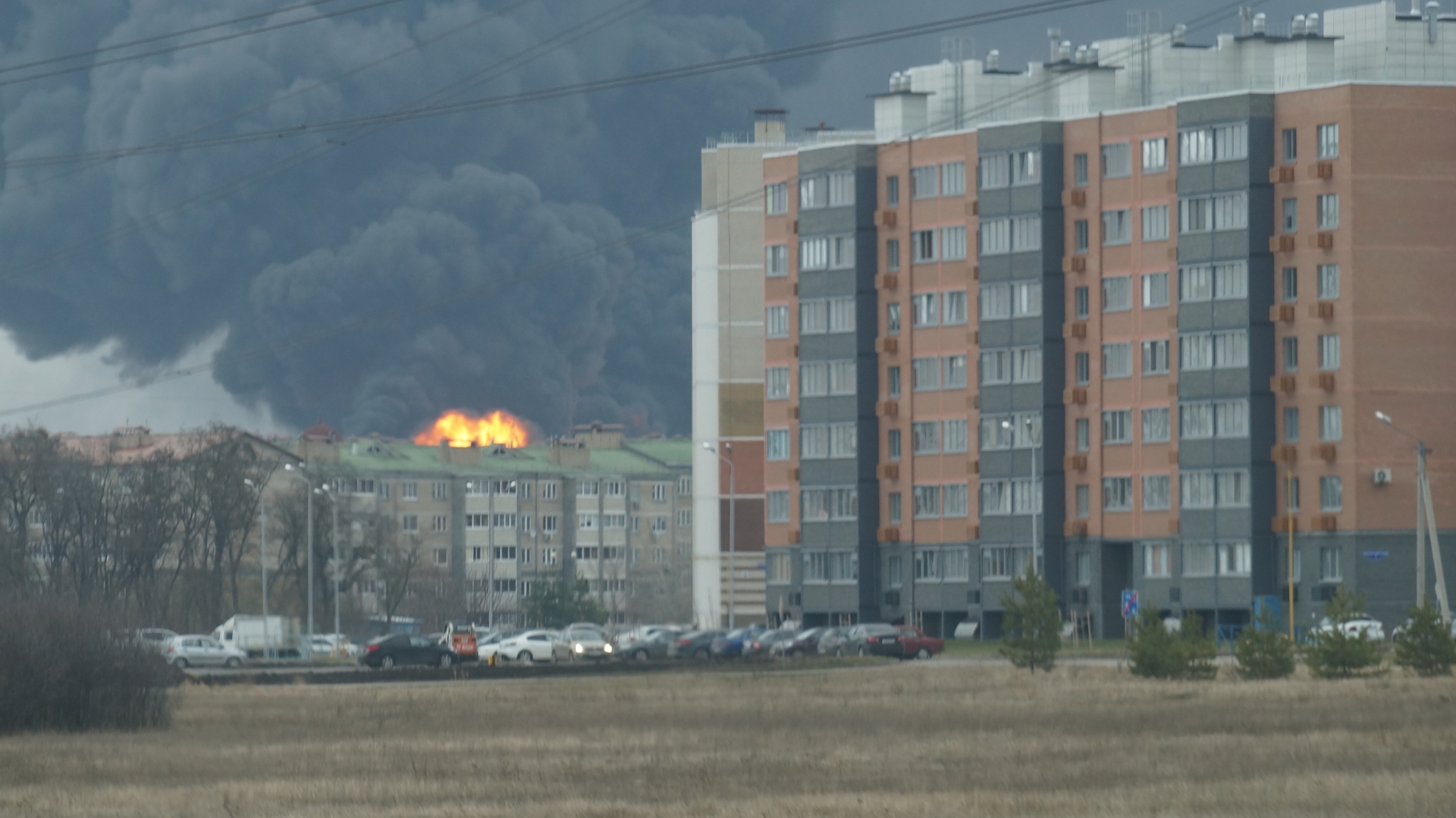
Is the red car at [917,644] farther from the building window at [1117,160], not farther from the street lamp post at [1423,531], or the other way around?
the building window at [1117,160]

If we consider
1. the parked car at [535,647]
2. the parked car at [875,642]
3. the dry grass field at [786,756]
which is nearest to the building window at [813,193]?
the parked car at [535,647]

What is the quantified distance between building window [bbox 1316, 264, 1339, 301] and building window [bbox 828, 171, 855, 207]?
95.6 feet

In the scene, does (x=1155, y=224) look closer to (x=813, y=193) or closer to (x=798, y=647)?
(x=813, y=193)

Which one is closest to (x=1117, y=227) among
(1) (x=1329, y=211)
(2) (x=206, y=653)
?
(1) (x=1329, y=211)

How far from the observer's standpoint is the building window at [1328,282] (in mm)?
110625

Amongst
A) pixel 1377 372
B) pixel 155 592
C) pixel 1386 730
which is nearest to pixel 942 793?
pixel 1386 730

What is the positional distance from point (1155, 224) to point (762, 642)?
31.3 m

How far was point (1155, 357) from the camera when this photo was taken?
4638 inches

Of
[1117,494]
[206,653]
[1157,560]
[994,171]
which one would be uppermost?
[994,171]

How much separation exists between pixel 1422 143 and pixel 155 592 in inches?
2960

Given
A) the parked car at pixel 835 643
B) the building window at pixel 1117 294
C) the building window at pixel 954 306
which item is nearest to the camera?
the parked car at pixel 835 643

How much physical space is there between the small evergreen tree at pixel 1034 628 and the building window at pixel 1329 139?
52.7m

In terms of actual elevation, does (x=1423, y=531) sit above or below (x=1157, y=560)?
above

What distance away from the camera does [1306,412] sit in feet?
368
